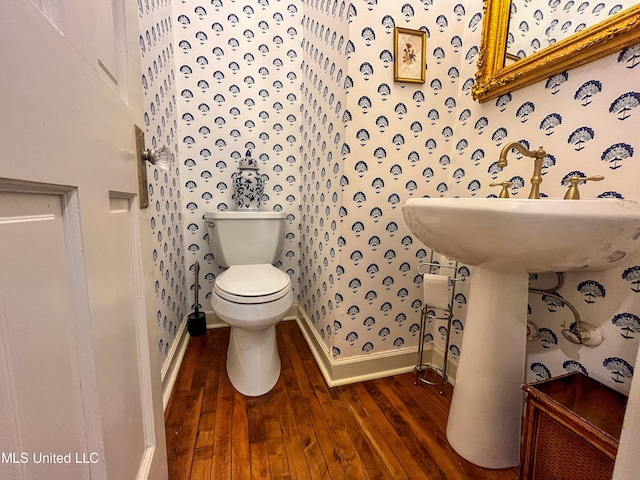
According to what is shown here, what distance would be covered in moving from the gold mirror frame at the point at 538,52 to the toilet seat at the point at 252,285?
1076 millimetres

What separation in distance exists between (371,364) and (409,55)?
1.30 m

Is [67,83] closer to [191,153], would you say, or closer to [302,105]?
[191,153]

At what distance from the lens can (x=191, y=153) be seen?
160cm

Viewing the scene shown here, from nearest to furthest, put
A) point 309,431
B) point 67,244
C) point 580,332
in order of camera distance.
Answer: point 67,244, point 580,332, point 309,431

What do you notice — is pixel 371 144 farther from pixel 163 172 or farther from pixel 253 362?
pixel 253 362

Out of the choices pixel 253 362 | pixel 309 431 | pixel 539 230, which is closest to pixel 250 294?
pixel 253 362

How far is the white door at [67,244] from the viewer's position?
0.25 metres

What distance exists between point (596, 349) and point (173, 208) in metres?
1.70

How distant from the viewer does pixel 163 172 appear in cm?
124

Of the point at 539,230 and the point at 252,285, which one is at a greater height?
the point at 539,230

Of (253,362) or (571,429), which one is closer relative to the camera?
(571,429)

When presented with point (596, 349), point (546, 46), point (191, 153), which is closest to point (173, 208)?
point (191, 153)

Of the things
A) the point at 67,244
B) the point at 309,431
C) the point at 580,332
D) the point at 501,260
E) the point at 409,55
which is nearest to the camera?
the point at 67,244

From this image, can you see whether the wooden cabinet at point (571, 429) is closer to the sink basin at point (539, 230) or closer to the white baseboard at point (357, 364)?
the sink basin at point (539, 230)
